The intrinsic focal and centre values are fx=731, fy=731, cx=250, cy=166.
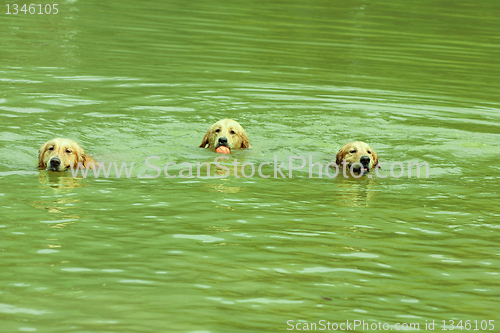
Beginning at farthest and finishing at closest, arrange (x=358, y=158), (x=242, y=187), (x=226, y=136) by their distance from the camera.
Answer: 1. (x=226, y=136)
2. (x=358, y=158)
3. (x=242, y=187)

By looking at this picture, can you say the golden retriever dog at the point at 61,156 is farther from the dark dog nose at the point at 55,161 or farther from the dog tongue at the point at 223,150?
the dog tongue at the point at 223,150

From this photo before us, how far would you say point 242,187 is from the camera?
34.3 feet

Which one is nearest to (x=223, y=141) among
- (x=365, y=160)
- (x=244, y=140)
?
(x=244, y=140)

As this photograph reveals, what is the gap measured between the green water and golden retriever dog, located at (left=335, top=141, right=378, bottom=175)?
0.35 metres

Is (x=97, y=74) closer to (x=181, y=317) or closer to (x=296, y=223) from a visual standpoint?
(x=296, y=223)

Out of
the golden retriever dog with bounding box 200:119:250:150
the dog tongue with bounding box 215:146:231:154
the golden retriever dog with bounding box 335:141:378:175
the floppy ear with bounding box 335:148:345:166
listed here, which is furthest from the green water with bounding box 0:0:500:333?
the floppy ear with bounding box 335:148:345:166

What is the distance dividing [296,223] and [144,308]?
310 cm

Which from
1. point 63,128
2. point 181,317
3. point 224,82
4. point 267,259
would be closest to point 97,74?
point 224,82

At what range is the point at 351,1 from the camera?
3525 cm

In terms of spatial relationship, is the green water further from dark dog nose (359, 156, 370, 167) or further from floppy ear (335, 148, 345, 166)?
floppy ear (335, 148, 345, 166)

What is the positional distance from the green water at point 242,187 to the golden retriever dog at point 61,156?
0.76 feet

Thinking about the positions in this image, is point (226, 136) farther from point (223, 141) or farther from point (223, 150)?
point (223, 150)

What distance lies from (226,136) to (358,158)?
2505 millimetres

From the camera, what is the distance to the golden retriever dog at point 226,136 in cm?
1311
